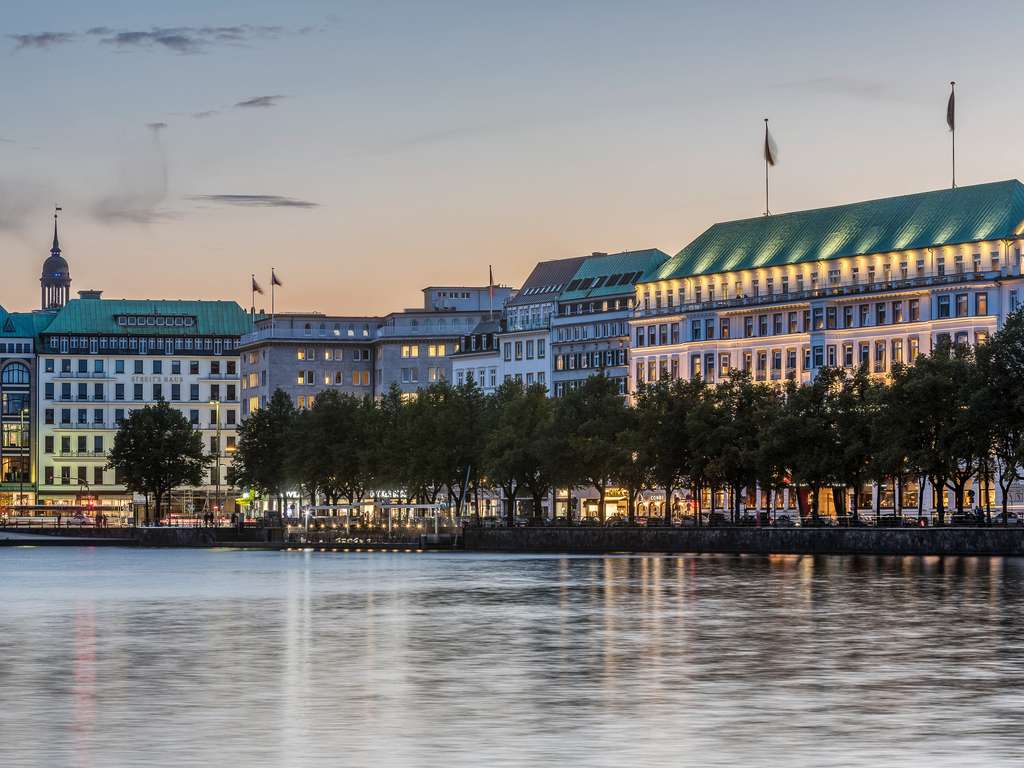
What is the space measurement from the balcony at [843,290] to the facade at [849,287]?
0.43ft

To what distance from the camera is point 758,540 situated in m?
142

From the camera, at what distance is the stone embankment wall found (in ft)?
418

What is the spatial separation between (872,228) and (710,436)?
38079 mm

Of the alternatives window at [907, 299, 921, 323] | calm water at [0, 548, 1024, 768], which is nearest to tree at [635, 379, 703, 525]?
window at [907, 299, 921, 323]

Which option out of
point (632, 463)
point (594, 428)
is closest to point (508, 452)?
point (594, 428)

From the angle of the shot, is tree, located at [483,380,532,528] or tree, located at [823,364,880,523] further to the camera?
tree, located at [483,380,532,528]

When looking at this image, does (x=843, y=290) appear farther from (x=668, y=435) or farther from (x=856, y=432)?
(x=856, y=432)

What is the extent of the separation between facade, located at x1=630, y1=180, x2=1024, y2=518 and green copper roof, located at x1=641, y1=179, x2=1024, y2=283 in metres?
0.14

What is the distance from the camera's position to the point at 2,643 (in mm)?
67062

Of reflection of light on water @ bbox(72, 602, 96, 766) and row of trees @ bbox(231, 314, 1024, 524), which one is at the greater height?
→ row of trees @ bbox(231, 314, 1024, 524)

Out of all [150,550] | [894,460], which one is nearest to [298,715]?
[894,460]

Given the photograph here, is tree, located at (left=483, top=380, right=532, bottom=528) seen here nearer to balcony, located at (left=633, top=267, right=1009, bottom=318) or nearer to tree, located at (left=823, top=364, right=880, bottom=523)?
balcony, located at (left=633, top=267, right=1009, bottom=318)

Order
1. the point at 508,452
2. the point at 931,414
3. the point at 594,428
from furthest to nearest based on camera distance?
the point at 508,452 → the point at 594,428 → the point at 931,414

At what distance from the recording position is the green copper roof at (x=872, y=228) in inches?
6604
